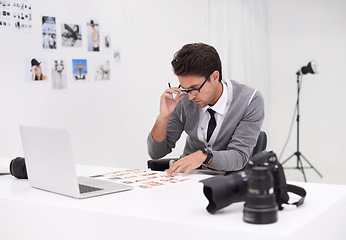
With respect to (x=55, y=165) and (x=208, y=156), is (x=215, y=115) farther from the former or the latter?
(x=55, y=165)

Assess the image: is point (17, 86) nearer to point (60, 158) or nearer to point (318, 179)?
point (60, 158)

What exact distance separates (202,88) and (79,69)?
147 cm

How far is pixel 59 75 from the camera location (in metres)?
3.69

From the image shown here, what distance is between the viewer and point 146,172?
2408 millimetres

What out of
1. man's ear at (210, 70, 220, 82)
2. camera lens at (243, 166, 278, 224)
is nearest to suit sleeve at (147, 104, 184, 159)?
man's ear at (210, 70, 220, 82)

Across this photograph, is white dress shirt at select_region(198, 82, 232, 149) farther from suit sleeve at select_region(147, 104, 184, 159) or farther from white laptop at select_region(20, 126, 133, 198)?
white laptop at select_region(20, 126, 133, 198)

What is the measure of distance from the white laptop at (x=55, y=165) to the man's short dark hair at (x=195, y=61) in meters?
0.82

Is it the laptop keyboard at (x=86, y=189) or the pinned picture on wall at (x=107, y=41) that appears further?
the pinned picture on wall at (x=107, y=41)

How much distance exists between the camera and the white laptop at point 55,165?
5.88ft

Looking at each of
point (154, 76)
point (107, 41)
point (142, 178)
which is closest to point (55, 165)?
point (142, 178)

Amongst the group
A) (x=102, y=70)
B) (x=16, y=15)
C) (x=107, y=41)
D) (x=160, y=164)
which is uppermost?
(x=16, y=15)

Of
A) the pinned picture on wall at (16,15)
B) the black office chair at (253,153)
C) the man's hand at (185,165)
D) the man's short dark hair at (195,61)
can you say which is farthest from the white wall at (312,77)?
the man's hand at (185,165)

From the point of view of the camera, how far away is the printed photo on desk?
2.09 metres

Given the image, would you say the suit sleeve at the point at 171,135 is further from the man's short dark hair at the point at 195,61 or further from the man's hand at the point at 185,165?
the man's hand at the point at 185,165
